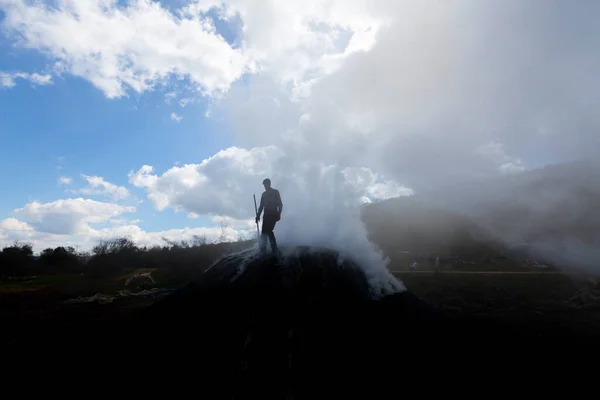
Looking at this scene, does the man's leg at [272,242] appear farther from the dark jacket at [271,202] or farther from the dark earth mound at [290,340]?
the dark jacket at [271,202]

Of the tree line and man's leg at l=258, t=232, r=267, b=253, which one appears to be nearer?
man's leg at l=258, t=232, r=267, b=253

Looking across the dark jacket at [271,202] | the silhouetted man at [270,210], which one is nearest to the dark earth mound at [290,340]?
the silhouetted man at [270,210]

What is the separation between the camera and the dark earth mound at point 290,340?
654cm

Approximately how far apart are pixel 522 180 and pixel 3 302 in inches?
2268

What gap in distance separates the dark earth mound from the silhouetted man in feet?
→ 1.86

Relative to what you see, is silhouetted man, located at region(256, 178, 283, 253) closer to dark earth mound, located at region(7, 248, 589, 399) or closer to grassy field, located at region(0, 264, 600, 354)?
dark earth mound, located at region(7, 248, 589, 399)

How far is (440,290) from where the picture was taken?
26.5 m

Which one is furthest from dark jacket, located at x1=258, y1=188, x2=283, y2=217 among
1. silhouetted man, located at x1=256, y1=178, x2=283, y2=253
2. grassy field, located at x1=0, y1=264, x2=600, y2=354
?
grassy field, located at x1=0, y1=264, x2=600, y2=354

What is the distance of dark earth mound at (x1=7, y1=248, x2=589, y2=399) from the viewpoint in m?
6.54

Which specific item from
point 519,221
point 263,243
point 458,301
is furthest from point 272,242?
point 519,221

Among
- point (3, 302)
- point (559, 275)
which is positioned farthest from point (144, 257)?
point (559, 275)

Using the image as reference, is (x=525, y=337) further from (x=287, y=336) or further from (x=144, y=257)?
(x=144, y=257)

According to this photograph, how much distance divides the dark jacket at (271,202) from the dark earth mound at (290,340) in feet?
3.99

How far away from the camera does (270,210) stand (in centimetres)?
1051
